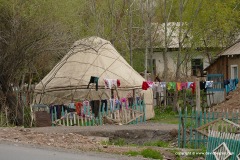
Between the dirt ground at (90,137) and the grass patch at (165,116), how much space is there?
6.94 meters

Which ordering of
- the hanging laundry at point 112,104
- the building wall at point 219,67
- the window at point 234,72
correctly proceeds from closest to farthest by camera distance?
the hanging laundry at point 112,104
the window at point 234,72
the building wall at point 219,67

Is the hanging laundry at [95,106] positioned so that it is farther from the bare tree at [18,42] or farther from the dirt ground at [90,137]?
the dirt ground at [90,137]

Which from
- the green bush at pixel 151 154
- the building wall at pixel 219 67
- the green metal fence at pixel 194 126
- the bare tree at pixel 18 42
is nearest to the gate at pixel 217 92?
the building wall at pixel 219 67

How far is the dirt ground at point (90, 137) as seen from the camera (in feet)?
54.6

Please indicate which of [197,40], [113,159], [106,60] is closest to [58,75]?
[106,60]

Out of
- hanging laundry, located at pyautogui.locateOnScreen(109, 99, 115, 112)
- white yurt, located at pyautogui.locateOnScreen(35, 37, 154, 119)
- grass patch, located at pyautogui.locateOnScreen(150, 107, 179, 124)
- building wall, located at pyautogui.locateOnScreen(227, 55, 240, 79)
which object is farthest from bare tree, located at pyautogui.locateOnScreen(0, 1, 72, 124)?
building wall, located at pyautogui.locateOnScreen(227, 55, 240, 79)

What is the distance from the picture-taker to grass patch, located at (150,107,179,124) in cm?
3156

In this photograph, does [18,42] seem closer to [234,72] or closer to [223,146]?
[223,146]

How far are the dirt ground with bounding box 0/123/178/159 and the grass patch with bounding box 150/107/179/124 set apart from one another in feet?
22.8

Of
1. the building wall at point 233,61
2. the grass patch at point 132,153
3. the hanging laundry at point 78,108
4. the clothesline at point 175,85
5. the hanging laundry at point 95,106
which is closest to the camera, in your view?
the grass patch at point 132,153

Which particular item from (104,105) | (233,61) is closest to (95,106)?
(104,105)

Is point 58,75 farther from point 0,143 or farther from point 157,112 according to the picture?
point 0,143

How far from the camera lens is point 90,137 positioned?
808 inches

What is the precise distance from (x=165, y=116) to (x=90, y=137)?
548 inches
